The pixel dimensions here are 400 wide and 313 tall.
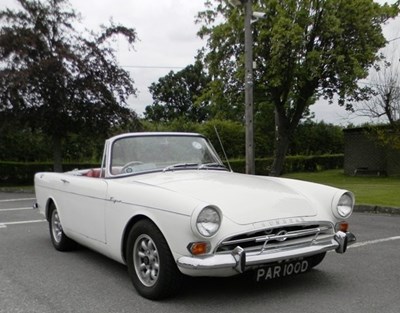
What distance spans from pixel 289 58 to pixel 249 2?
525cm

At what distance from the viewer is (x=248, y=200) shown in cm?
420

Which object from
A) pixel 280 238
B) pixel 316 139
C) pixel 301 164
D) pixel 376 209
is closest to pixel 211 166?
pixel 280 238

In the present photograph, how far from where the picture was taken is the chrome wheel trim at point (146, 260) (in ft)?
13.8

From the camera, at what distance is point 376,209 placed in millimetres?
10352

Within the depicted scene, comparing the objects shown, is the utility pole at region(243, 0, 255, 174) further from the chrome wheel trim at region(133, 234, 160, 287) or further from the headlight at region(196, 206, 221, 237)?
the headlight at region(196, 206, 221, 237)

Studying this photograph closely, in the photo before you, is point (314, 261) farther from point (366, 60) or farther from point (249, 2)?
point (366, 60)

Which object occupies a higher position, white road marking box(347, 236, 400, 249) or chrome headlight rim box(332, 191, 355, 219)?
chrome headlight rim box(332, 191, 355, 219)

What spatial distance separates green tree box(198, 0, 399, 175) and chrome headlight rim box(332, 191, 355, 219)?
1378cm

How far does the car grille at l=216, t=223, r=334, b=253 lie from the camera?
3.85m

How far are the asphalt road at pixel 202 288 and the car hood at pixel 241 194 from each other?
75 centimetres

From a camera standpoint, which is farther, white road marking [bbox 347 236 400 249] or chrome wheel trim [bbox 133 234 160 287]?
white road marking [bbox 347 236 400 249]

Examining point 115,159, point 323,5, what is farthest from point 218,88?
point 115,159

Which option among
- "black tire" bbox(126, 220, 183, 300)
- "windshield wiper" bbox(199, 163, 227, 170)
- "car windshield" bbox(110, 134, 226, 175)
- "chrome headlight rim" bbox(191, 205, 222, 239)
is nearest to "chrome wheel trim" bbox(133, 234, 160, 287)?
"black tire" bbox(126, 220, 183, 300)

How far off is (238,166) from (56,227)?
18260mm
